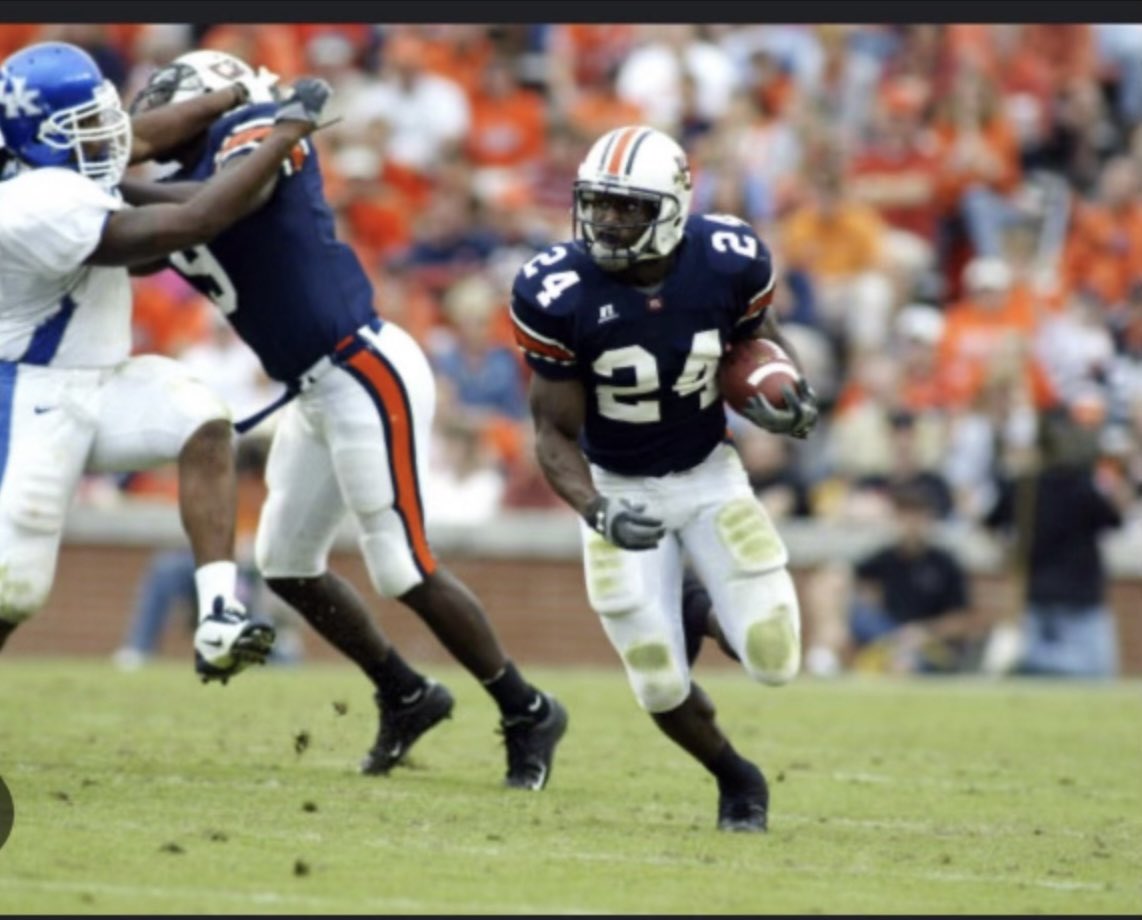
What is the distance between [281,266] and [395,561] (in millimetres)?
908

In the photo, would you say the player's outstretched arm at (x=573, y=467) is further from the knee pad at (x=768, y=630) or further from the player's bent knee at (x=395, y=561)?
the player's bent knee at (x=395, y=561)

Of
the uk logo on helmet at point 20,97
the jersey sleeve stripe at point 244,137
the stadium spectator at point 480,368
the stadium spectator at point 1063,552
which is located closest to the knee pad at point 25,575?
the uk logo on helmet at point 20,97

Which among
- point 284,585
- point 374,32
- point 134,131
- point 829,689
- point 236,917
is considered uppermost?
point 134,131

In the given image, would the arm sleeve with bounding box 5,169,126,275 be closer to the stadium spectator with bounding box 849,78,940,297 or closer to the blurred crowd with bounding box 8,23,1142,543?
the blurred crowd with bounding box 8,23,1142,543

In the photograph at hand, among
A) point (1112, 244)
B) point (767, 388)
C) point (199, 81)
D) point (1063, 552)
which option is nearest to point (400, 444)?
point (199, 81)

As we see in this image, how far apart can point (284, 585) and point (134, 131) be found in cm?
141

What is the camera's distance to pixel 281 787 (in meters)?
7.20

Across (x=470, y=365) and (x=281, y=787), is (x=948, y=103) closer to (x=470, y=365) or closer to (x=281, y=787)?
(x=470, y=365)

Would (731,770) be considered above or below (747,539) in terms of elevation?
below

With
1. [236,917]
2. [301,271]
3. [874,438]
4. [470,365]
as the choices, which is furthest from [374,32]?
[236,917]

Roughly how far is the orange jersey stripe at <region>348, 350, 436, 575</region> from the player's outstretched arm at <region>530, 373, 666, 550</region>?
2.50ft

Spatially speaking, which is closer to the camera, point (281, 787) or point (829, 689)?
point (281, 787)

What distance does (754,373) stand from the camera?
6578 mm

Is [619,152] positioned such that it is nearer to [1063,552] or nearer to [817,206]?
[1063,552]
